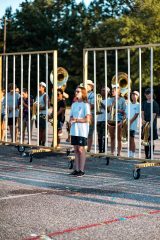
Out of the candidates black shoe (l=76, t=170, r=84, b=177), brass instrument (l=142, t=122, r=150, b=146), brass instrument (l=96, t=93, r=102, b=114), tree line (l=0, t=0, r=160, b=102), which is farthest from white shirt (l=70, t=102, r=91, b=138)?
tree line (l=0, t=0, r=160, b=102)

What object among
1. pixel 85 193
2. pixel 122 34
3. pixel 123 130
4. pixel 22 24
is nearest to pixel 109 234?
pixel 85 193

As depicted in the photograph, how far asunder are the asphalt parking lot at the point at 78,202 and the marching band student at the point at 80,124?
378 millimetres

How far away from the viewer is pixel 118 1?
6656 centimetres

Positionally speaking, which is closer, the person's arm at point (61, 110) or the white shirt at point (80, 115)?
the white shirt at point (80, 115)

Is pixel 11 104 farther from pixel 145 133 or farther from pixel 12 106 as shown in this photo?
pixel 145 133

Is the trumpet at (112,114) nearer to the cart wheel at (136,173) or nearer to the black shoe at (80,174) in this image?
the black shoe at (80,174)

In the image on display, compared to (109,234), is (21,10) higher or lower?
higher

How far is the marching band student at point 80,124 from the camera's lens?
10445 mm

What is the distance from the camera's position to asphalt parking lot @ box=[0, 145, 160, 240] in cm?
631

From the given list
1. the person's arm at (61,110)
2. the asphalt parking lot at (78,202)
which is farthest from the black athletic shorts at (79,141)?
the person's arm at (61,110)

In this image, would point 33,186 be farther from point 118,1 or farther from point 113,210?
point 118,1

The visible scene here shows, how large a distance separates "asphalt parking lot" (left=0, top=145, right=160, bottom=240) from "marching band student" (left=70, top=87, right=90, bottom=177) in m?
0.38

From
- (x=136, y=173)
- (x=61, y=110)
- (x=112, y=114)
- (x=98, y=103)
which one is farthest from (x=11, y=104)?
(x=136, y=173)

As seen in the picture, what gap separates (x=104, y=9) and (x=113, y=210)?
61.1 meters
